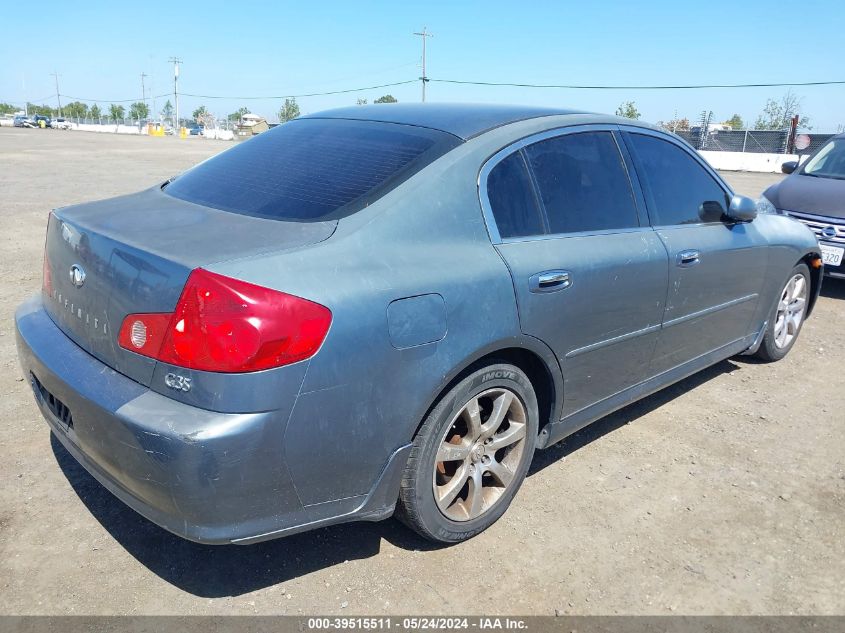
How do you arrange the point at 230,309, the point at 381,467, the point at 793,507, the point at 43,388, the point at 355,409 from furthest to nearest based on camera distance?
the point at 793,507 < the point at 43,388 < the point at 381,467 < the point at 355,409 < the point at 230,309

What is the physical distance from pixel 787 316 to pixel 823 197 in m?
2.64

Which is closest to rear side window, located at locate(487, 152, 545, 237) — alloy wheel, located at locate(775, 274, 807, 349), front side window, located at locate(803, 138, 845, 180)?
alloy wheel, located at locate(775, 274, 807, 349)

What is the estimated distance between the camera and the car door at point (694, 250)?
3.49m

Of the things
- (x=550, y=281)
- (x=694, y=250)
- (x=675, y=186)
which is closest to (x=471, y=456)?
(x=550, y=281)

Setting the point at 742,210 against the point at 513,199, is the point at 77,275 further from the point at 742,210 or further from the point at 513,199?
the point at 742,210

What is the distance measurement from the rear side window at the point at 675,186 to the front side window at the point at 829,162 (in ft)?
14.5

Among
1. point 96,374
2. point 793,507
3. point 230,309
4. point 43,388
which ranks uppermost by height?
point 230,309

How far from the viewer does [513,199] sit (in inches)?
109

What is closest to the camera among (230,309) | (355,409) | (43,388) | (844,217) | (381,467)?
(230,309)

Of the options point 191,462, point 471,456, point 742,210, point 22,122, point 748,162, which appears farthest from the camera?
point 22,122
